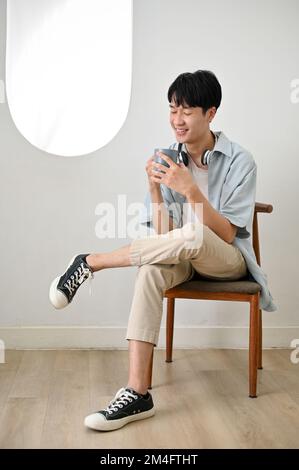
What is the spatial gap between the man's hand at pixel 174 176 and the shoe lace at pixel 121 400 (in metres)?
0.70

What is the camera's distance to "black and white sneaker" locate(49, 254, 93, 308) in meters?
2.49

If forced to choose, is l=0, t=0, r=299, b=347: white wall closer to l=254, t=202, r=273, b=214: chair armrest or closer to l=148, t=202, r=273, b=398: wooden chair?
l=254, t=202, r=273, b=214: chair armrest

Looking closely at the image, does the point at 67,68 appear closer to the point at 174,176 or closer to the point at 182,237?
the point at 174,176

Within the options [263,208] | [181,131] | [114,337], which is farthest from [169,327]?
[181,131]

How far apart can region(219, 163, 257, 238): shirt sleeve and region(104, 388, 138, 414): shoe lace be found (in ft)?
2.38

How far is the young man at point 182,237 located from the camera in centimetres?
239

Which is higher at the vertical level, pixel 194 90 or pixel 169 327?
pixel 194 90

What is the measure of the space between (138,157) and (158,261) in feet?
3.17

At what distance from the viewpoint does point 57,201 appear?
Answer: 3293 mm

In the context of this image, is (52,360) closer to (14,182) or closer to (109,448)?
(14,182)

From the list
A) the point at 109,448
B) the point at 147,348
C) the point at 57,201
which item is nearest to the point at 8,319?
the point at 57,201

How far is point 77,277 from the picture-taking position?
2.53 meters

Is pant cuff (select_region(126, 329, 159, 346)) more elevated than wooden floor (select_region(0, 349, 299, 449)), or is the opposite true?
pant cuff (select_region(126, 329, 159, 346))

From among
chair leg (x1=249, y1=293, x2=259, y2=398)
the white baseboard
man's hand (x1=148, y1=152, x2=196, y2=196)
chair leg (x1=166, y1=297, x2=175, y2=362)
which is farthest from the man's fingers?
the white baseboard
